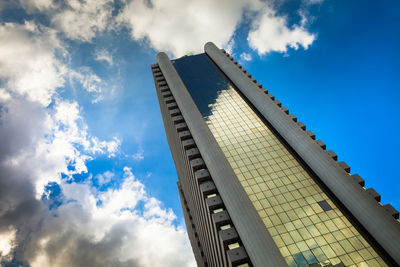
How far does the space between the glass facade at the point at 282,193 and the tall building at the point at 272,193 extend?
15 centimetres

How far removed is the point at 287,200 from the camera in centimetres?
4103

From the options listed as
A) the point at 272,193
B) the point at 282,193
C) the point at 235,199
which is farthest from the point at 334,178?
the point at 235,199

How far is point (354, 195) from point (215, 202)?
22650 mm

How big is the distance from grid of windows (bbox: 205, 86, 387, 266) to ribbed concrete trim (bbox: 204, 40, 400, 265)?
6.01 feet

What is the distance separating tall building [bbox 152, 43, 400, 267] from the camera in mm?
33875

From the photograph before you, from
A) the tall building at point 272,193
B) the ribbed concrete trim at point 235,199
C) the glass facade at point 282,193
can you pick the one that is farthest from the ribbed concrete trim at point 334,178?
the ribbed concrete trim at point 235,199

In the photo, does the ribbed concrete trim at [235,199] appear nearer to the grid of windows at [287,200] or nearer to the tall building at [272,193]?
the tall building at [272,193]

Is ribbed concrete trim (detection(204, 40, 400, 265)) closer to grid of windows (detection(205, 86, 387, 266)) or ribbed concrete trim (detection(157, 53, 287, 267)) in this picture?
grid of windows (detection(205, 86, 387, 266))

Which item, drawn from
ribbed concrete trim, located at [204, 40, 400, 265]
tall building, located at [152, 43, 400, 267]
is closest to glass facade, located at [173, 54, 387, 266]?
tall building, located at [152, 43, 400, 267]

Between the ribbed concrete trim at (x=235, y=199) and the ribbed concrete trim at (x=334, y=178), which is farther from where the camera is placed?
the ribbed concrete trim at (x=334, y=178)

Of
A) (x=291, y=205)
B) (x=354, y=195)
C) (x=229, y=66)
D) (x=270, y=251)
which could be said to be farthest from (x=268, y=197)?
(x=229, y=66)

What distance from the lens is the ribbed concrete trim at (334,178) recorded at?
35.1 metres

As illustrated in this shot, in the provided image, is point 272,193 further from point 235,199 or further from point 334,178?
point 334,178

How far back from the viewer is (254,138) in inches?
2168
